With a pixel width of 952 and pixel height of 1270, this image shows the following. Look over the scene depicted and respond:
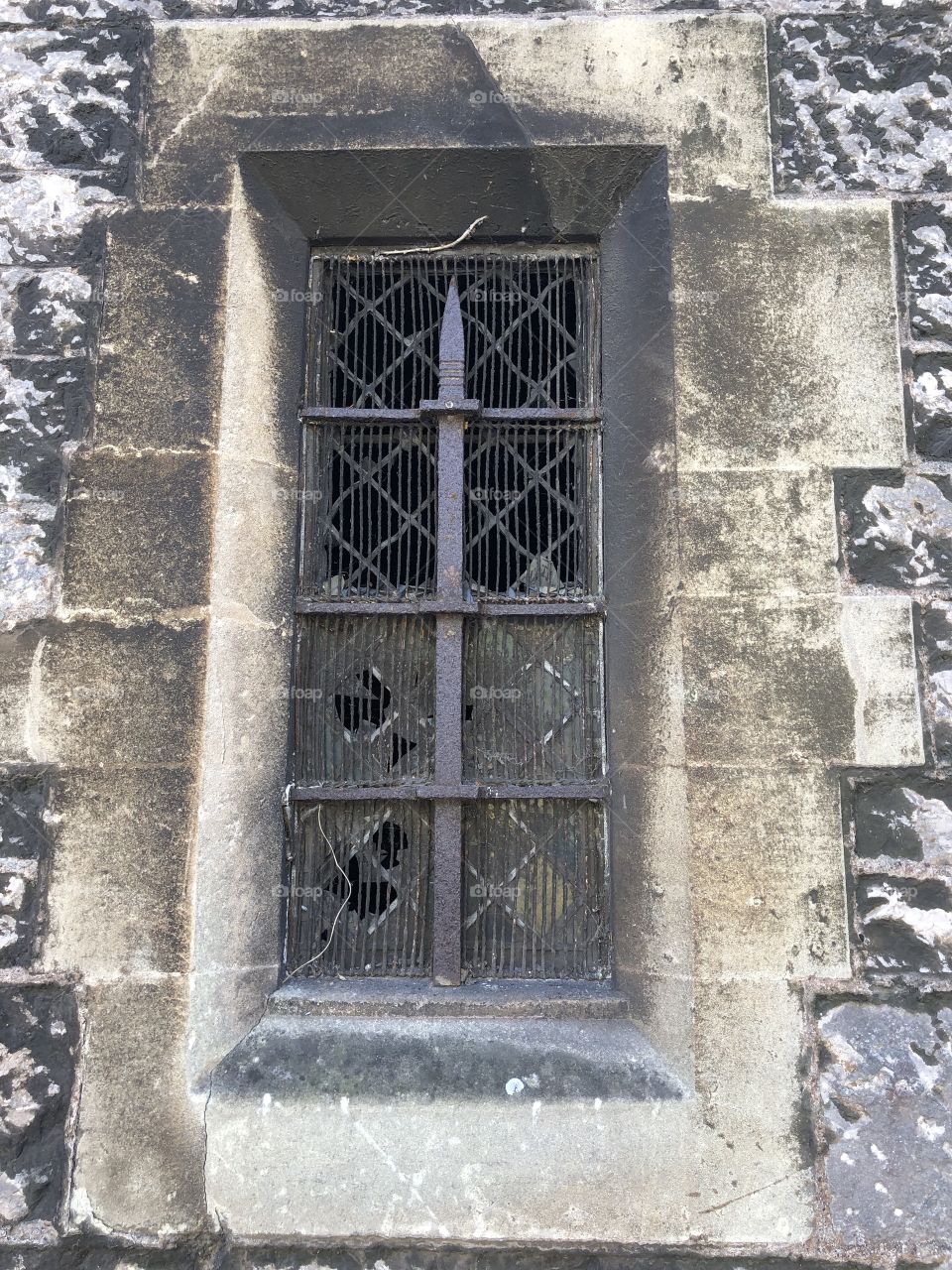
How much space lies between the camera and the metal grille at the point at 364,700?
2297mm

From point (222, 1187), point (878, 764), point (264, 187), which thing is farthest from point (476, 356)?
point (222, 1187)

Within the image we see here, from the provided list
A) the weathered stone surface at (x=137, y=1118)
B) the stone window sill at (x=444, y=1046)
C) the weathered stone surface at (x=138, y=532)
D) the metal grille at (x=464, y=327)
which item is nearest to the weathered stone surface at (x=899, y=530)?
the metal grille at (x=464, y=327)

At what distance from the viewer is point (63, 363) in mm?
2248

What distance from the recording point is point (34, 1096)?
1.95 meters

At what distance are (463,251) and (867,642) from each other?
58.6 inches

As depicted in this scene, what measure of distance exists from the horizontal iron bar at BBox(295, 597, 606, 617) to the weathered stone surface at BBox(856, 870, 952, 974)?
0.89m

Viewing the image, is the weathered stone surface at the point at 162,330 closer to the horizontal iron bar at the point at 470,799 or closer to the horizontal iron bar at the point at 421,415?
the horizontal iron bar at the point at 421,415

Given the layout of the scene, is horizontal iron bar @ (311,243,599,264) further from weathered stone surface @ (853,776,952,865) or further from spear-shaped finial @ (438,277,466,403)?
weathered stone surface @ (853,776,952,865)

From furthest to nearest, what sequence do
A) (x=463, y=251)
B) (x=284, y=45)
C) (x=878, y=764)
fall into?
(x=463, y=251), (x=284, y=45), (x=878, y=764)

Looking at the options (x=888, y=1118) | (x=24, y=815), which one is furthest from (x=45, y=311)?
(x=888, y=1118)

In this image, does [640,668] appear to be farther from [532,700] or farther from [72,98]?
[72,98]

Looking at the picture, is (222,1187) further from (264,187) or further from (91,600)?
(264,187)

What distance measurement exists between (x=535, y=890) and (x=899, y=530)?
1.20m

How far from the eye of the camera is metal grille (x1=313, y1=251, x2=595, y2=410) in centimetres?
248
